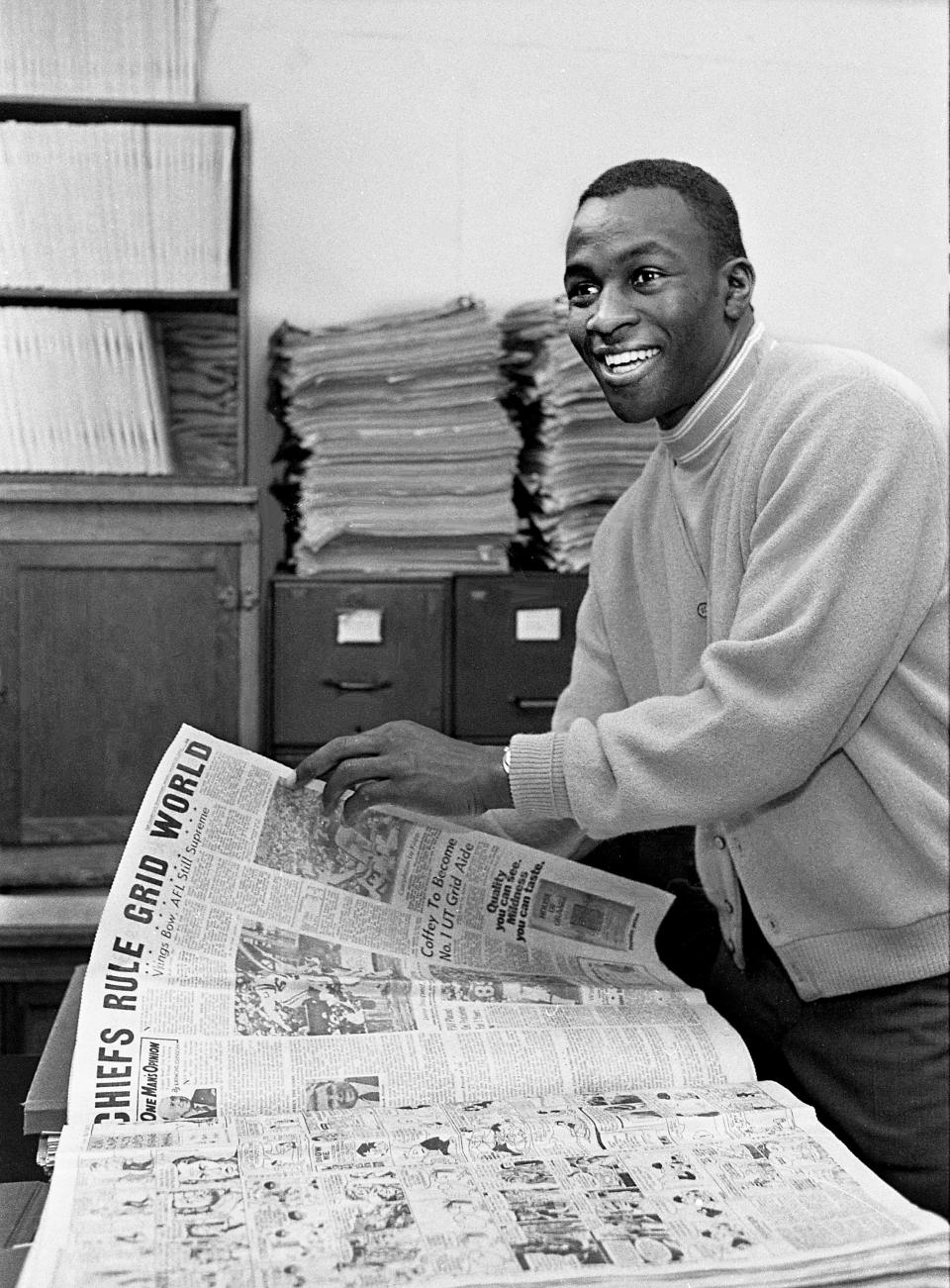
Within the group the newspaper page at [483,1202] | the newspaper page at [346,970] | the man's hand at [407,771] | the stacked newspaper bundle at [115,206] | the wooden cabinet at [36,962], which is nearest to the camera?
the newspaper page at [483,1202]

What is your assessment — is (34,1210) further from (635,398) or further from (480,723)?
(480,723)

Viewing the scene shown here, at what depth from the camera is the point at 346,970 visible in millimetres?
1035

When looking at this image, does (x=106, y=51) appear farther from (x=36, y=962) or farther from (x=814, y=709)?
(x=814, y=709)

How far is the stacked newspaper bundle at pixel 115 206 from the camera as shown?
2061 millimetres

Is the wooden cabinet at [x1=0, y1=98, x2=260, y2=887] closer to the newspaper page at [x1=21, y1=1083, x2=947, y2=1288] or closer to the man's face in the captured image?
the man's face

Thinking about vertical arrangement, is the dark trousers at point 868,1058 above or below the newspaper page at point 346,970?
below

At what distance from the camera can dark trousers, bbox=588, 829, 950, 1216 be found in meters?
0.99

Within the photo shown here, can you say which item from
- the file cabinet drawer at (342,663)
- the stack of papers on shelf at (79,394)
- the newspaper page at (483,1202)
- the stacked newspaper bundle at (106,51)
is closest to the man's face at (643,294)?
the newspaper page at (483,1202)

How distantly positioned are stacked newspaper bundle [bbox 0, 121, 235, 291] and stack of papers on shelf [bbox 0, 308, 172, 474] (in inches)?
2.8

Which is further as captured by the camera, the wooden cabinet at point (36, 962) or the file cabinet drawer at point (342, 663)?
the file cabinet drawer at point (342, 663)

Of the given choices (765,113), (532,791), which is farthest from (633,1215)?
(765,113)

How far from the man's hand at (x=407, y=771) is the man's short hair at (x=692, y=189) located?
18.6 inches

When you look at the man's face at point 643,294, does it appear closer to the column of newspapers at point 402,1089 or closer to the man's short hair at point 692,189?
the man's short hair at point 692,189

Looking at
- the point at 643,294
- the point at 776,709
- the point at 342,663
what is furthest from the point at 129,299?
the point at 776,709
